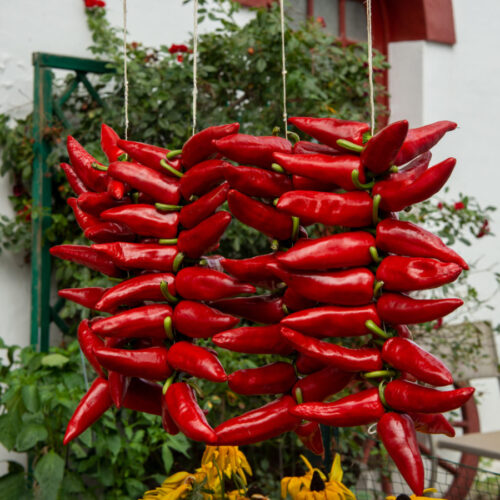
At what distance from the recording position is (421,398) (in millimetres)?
604

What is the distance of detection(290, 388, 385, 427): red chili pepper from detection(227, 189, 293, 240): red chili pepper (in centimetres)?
19

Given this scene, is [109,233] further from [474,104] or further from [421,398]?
[474,104]

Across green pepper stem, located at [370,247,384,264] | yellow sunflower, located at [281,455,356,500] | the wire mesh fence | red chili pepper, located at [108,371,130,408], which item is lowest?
the wire mesh fence

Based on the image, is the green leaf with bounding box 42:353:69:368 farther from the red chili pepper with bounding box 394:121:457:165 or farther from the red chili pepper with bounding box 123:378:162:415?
the red chili pepper with bounding box 394:121:457:165

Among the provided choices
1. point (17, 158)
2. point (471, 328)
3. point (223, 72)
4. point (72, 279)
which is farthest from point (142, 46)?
point (471, 328)

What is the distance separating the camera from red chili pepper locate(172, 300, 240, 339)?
70 centimetres

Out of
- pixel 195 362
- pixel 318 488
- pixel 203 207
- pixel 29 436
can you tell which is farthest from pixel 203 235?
pixel 29 436

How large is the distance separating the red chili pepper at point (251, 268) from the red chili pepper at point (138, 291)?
0.22 ft

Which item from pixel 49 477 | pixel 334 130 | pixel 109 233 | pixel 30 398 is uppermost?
pixel 334 130

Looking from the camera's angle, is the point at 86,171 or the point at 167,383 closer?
the point at 167,383

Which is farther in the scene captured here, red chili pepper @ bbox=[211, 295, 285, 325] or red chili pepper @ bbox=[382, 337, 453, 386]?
red chili pepper @ bbox=[211, 295, 285, 325]

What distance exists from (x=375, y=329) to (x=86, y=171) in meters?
0.42

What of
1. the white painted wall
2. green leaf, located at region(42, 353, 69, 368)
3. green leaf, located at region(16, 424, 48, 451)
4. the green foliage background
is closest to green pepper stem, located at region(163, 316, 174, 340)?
green leaf, located at region(16, 424, 48, 451)

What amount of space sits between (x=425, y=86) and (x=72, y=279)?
1.98 meters
